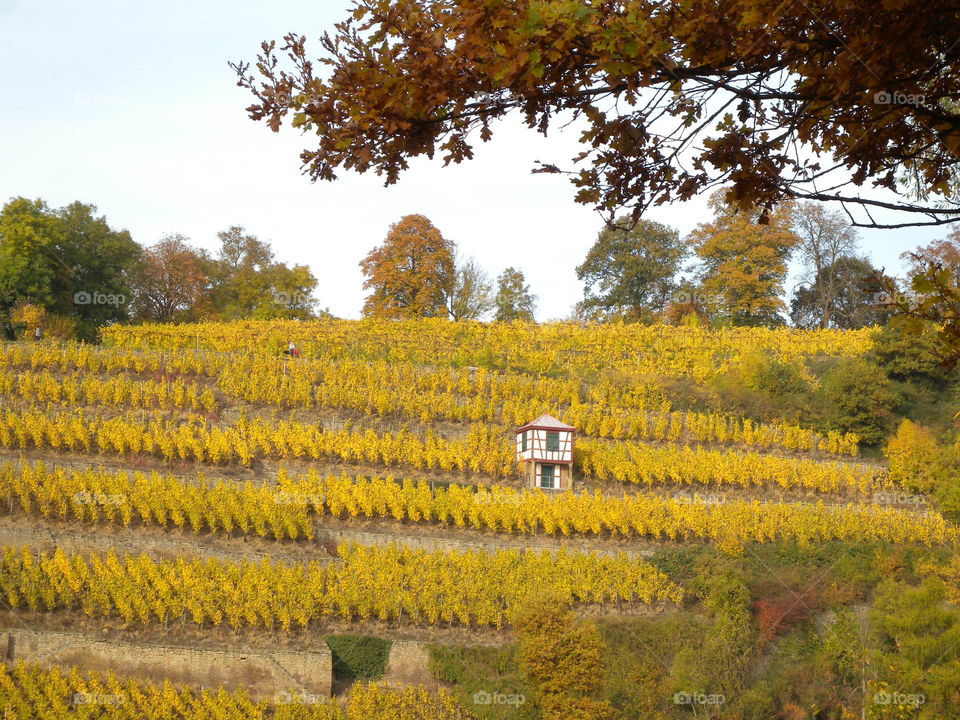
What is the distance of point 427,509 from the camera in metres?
19.2

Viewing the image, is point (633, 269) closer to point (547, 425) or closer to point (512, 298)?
point (512, 298)

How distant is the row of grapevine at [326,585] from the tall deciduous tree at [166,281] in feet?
88.8

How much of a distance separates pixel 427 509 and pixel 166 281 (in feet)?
90.5

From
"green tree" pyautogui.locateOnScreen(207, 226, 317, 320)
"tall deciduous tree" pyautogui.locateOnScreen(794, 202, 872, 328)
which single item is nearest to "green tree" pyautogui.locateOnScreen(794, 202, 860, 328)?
"tall deciduous tree" pyautogui.locateOnScreen(794, 202, 872, 328)

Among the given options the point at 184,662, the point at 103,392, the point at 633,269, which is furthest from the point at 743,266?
the point at 184,662

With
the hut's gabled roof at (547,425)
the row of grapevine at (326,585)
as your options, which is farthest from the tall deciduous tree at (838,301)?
the row of grapevine at (326,585)

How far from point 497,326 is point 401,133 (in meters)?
29.4

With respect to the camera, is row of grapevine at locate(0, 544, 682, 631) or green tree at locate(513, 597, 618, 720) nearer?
green tree at locate(513, 597, 618, 720)

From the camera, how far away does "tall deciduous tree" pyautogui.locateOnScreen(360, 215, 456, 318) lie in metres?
40.2

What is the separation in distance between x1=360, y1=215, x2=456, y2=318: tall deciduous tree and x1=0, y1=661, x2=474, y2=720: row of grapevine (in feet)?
88.7

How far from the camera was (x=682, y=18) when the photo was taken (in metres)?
3.95

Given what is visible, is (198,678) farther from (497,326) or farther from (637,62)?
(497,326)

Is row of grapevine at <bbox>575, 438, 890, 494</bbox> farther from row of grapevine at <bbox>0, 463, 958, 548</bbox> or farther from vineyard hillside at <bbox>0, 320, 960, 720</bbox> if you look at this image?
row of grapevine at <bbox>0, 463, 958, 548</bbox>

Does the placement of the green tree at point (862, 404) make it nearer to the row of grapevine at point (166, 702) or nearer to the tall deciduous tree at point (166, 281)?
the row of grapevine at point (166, 702)
